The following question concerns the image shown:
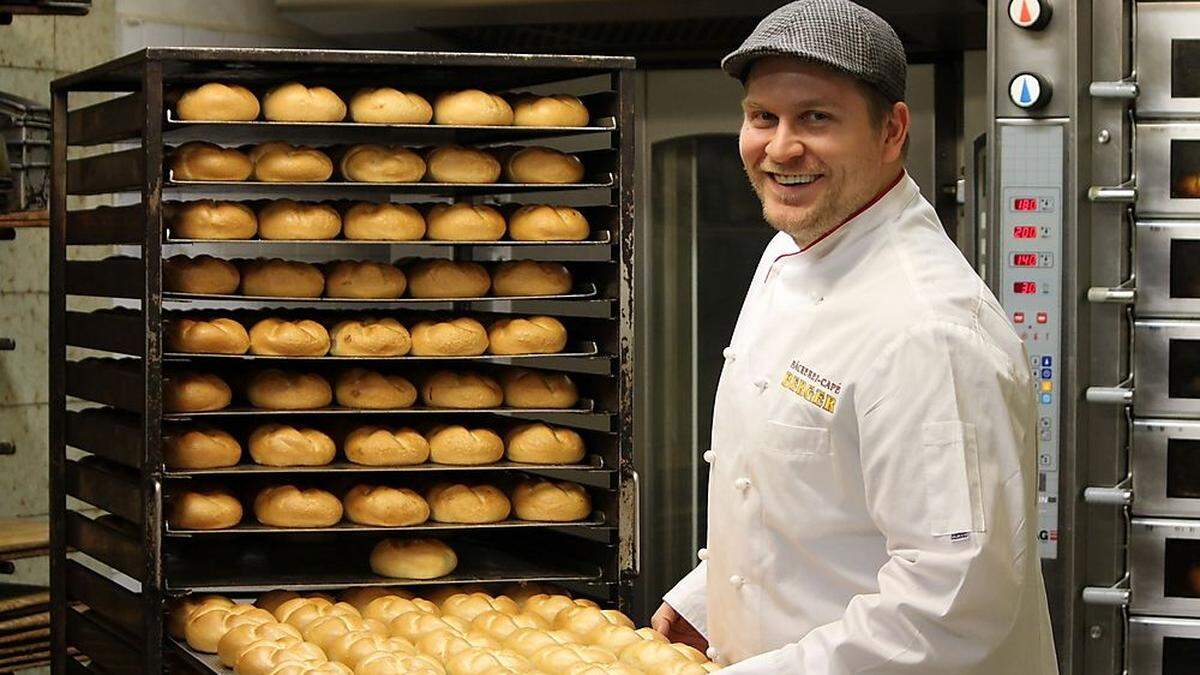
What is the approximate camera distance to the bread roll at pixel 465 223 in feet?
8.93

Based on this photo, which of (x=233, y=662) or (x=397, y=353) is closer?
(x=233, y=662)

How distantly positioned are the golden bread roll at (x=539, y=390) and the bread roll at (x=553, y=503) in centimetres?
15

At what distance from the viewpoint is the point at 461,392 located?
2.75 metres

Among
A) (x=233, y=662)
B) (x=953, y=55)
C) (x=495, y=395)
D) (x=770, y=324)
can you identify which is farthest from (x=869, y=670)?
(x=953, y=55)

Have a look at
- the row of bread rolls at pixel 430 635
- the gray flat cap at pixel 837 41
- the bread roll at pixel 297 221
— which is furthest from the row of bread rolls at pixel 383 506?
the gray flat cap at pixel 837 41

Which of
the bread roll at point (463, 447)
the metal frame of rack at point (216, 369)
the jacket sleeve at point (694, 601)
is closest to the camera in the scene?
the jacket sleeve at point (694, 601)

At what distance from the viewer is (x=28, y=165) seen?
3572 mm

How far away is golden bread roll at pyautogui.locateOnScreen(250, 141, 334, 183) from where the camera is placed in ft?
8.71

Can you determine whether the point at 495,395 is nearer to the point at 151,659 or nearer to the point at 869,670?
the point at 151,659

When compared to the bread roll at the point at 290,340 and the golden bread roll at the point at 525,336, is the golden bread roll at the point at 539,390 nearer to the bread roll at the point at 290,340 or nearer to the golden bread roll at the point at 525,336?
the golden bread roll at the point at 525,336

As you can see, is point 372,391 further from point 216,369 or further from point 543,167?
point 543,167

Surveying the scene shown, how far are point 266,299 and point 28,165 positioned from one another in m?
1.28

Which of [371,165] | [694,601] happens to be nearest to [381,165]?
[371,165]

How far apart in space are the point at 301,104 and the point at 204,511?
71cm
